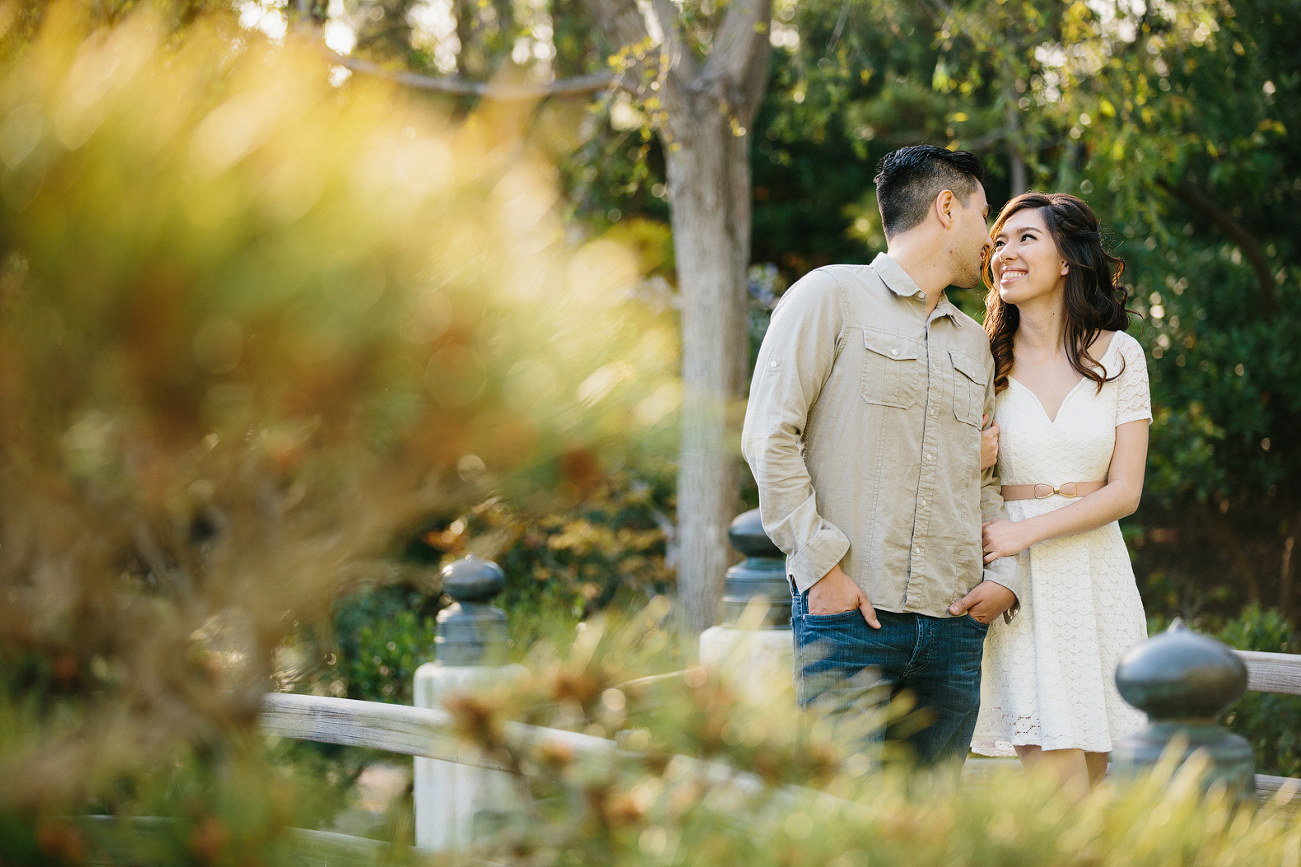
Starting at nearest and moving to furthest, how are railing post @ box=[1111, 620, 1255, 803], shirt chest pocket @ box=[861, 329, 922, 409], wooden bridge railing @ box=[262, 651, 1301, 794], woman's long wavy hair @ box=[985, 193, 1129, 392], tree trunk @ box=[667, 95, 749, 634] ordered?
railing post @ box=[1111, 620, 1255, 803]
wooden bridge railing @ box=[262, 651, 1301, 794]
shirt chest pocket @ box=[861, 329, 922, 409]
woman's long wavy hair @ box=[985, 193, 1129, 392]
tree trunk @ box=[667, 95, 749, 634]

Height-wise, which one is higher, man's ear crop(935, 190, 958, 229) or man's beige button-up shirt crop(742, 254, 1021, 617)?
man's ear crop(935, 190, 958, 229)

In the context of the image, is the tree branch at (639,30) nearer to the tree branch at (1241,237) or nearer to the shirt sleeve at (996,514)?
the shirt sleeve at (996,514)

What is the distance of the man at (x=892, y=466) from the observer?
8.48ft

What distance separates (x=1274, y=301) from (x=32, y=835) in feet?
26.0

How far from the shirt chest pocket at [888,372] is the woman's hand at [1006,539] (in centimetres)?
45

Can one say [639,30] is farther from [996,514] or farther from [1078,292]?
[996,514]

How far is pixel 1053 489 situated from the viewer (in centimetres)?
290

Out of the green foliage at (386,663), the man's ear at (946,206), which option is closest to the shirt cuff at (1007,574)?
the man's ear at (946,206)

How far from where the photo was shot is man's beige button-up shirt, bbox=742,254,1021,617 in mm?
2580

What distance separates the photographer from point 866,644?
259 cm

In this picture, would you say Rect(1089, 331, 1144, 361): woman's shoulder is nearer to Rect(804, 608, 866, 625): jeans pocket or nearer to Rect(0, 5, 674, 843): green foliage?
Rect(804, 608, 866, 625): jeans pocket

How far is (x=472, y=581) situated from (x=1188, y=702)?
1.79 metres

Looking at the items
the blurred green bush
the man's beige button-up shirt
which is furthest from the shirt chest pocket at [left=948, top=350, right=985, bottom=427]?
the blurred green bush

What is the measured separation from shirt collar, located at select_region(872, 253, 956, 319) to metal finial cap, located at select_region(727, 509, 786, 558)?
81 centimetres
